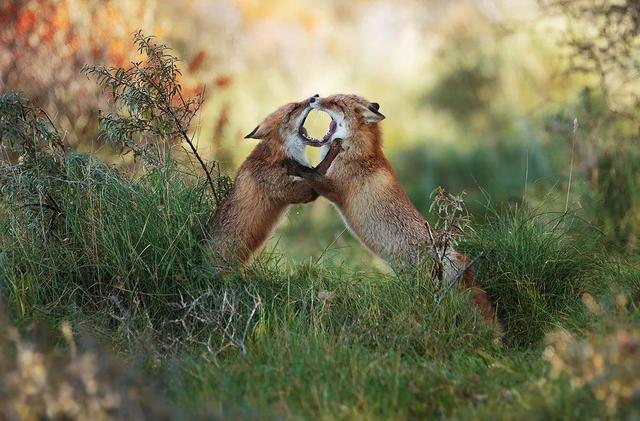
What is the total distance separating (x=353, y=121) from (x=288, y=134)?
54 centimetres

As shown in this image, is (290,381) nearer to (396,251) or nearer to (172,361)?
(172,361)

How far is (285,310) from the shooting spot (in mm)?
6000

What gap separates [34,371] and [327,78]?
1269 cm

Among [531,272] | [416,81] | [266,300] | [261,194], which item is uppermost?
[416,81]

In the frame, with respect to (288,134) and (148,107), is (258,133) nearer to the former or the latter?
(288,134)

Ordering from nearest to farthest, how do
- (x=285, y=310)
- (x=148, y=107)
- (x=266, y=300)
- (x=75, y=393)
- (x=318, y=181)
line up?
(x=75, y=393)
(x=285, y=310)
(x=266, y=300)
(x=148, y=107)
(x=318, y=181)

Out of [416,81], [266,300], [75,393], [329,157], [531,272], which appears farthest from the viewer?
[416,81]

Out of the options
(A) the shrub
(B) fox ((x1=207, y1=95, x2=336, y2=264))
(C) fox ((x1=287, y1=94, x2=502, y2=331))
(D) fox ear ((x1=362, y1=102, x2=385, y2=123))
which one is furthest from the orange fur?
(A) the shrub

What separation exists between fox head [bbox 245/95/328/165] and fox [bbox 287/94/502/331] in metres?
0.14

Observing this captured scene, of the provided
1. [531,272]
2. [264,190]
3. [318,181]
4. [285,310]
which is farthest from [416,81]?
[285,310]

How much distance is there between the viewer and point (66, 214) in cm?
657

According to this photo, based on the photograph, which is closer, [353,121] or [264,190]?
[264,190]

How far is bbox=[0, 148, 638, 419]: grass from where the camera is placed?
464 cm

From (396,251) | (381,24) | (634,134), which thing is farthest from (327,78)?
(396,251)
